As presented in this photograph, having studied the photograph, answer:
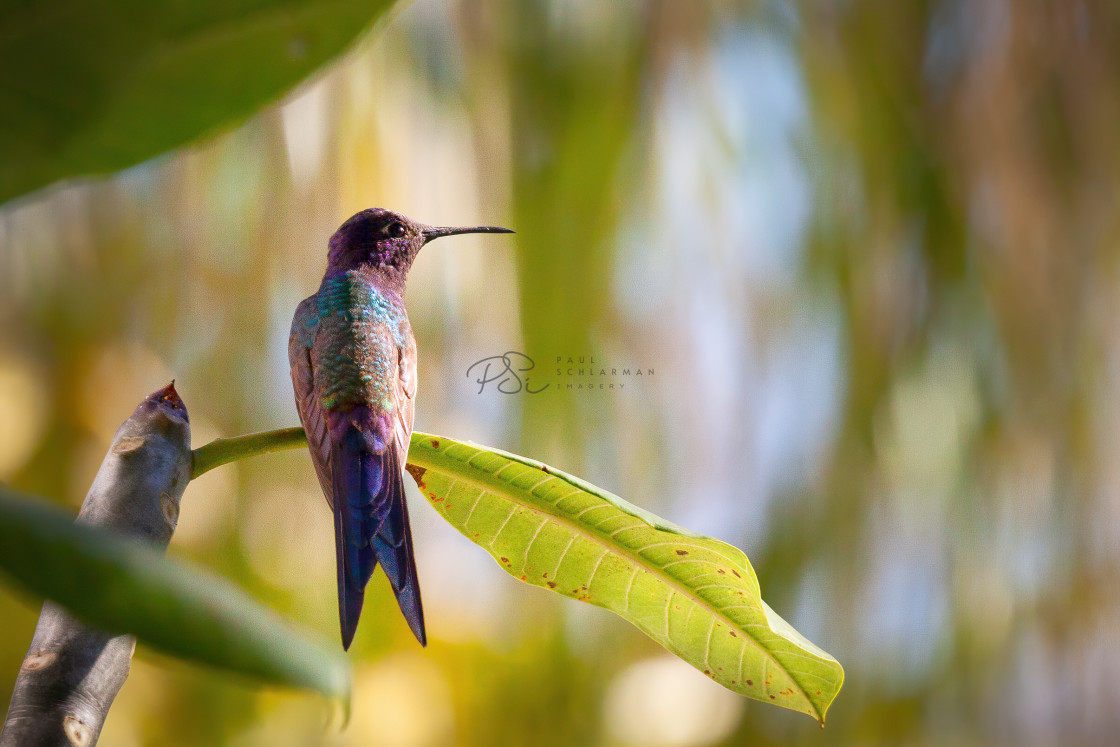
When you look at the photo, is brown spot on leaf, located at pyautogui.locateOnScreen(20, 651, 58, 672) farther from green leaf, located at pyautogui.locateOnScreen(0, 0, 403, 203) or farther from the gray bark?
green leaf, located at pyautogui.locateOnScreen(0, 0, 403, 203)

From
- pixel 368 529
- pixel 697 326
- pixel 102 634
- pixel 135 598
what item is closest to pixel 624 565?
pixel 368 529

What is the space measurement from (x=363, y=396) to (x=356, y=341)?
7cm

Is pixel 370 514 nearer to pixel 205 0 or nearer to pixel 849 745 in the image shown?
pixel 205 0

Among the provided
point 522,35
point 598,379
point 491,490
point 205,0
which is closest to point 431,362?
point 598,379

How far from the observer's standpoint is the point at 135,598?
0.15 meters

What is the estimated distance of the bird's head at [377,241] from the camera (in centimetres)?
73

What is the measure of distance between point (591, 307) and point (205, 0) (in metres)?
1.75

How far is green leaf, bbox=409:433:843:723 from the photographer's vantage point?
1.78 ft

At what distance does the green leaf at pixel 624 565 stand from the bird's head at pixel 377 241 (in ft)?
0.73

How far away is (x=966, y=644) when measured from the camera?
76.0 inches

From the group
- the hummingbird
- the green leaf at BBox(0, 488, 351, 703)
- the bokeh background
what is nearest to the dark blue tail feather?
the hummingbird

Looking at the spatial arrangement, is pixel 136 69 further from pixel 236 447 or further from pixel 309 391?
pixel 309 391

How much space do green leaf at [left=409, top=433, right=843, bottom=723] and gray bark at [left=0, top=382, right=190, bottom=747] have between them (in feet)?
0.67

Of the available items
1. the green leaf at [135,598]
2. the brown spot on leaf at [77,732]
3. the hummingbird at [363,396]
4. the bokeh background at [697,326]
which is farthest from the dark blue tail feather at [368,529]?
the bokeh background at [697,326]
